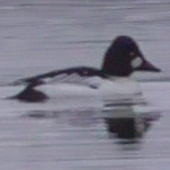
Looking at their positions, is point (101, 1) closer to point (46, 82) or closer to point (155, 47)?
point (155, 47)

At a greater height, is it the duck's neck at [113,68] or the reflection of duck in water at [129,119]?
the duck's neck at [113,68]

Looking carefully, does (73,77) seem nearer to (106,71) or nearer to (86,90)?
(86,90)

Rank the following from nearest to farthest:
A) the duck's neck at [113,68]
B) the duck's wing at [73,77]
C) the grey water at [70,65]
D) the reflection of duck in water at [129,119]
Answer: the grey water at [70,65], the reflection of duck in water at [129,119], the duck's wing at [73,77], the duck's neck at [113,68]

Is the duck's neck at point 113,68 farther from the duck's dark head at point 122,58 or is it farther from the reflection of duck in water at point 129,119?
the reflection of duck in water at point 129,119

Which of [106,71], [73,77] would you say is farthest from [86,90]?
[106,71]

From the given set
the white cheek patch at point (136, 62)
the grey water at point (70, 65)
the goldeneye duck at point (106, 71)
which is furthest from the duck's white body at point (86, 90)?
the white cheek patch at point (136, 62)

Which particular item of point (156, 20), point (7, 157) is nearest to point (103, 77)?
point (7, 157)

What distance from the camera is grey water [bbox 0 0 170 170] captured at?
1342 centimetres

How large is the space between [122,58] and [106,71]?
0.24m

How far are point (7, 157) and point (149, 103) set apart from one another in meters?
3.11

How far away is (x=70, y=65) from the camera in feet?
63.8

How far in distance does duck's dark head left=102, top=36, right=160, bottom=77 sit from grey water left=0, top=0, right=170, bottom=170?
0.98 feet

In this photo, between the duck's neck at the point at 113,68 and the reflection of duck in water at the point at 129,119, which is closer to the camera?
the reflection of duck in water at the point at 129,119

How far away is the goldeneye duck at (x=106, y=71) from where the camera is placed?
16.6 metres
